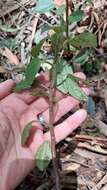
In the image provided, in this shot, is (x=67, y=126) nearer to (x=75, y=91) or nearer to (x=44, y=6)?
(x=75, y=91)

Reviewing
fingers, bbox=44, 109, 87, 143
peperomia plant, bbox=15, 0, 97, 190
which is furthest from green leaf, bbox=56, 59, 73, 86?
fingers, bbox=44, 109, 87, 143

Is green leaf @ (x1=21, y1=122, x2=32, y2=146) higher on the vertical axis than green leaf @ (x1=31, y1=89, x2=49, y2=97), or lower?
lower

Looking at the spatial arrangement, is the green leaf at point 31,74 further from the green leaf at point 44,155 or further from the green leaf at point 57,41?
the green leaf at point 44,155

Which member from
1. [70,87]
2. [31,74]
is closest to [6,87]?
[31,74]

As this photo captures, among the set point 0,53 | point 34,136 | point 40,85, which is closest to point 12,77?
point 0,53

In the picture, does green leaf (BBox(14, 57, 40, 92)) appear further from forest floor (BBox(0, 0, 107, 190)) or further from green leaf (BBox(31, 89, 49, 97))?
forest floor (BBox(0, 0, 107, 190))

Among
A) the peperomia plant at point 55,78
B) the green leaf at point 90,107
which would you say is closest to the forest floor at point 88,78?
the green leaf at point 90,107
